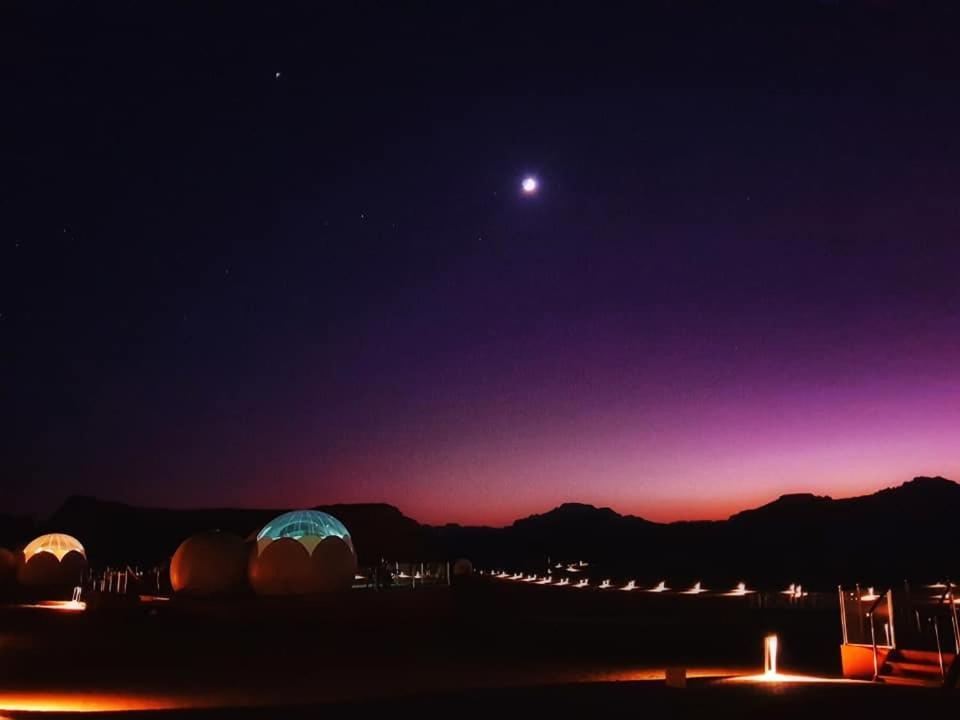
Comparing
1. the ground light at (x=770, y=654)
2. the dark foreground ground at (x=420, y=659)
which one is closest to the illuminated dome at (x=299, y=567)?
the dark foreground ground at (x=420, y=659)

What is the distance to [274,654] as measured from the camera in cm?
1814

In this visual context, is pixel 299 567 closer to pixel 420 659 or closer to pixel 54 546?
pixel 420 659

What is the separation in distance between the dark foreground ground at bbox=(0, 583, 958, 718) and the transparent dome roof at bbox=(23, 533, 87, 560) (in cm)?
1509

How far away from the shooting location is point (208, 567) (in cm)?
2780

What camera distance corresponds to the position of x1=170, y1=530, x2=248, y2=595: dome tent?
2775 centimetres

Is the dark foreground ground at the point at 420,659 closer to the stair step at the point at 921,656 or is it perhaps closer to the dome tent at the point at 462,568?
the stair step at the point at 921,656

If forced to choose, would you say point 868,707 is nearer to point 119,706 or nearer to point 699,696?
point 699,696

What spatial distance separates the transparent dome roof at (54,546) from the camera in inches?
1630

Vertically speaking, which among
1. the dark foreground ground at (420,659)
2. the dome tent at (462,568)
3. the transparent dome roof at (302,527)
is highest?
the transparent dome roof at (302,527)

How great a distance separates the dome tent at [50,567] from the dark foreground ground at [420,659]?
13982 mm

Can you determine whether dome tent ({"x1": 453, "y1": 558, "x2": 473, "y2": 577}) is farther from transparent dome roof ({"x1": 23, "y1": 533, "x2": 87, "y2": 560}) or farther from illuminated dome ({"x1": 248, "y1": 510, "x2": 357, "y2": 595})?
illuminated dome ({"x1": 248, "y1": 510, "x2": 357, "y2": 595})

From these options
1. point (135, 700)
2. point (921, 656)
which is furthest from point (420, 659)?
point (921, 656)

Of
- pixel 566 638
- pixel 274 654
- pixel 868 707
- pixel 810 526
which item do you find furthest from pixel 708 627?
pixel 810 526

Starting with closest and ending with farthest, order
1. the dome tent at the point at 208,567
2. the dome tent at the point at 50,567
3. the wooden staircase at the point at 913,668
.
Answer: the wooden staircase at the point at 913,668 → the dome tent at the point at 208,567 → the dome tent at the point at 50,567
